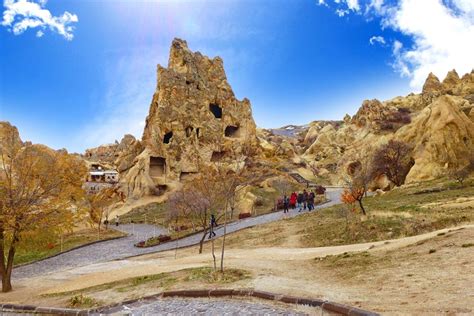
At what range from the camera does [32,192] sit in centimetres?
1734

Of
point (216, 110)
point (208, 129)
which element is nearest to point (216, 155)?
point (208, 129)

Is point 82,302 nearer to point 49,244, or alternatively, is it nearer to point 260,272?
point 260,272

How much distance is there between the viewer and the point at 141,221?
1892 inches

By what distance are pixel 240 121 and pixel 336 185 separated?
21.8 metres

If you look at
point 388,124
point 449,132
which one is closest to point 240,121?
point 388,124

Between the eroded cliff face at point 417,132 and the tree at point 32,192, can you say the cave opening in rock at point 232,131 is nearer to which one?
the eroded cliff face at point 417,132

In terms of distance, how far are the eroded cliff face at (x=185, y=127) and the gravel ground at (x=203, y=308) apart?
155 feet

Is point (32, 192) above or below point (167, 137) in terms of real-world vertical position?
below

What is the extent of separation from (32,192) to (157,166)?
45130mm

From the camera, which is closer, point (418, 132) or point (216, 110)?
point (418, 132)

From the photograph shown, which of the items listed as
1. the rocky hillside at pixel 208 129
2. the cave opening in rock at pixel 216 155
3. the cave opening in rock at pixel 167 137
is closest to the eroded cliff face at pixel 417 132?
the rocky hillside at pixel 208 129

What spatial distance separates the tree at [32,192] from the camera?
54.0ft

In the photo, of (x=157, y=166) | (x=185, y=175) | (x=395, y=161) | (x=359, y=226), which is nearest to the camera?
(x=359, y=226)

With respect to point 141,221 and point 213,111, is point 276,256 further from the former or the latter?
point 213,111
